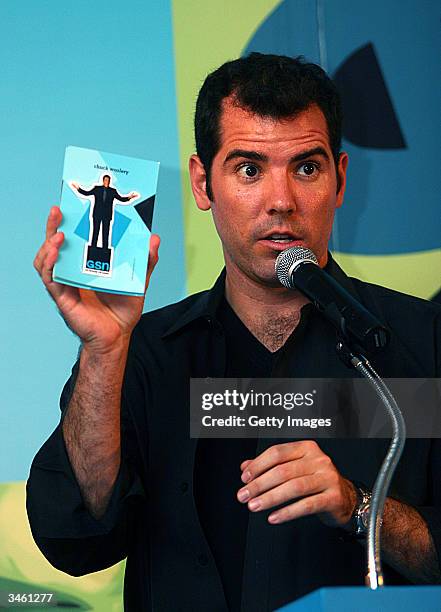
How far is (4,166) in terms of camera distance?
2.44 metres

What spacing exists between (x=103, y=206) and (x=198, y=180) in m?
0.67

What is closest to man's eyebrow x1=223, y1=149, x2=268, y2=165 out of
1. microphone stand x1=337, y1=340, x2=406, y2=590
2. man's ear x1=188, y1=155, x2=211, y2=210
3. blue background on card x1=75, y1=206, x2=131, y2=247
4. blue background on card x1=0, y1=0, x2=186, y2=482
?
man's ear x1=188, y1=155, x2=211, y2=210

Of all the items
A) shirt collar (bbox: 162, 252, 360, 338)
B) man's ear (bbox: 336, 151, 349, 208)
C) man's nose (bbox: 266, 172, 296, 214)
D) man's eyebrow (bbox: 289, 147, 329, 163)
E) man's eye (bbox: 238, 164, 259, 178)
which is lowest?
shirt collar (bbox: 162, 252, 360, 338)

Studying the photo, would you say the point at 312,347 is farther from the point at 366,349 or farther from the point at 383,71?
the point at 383,71

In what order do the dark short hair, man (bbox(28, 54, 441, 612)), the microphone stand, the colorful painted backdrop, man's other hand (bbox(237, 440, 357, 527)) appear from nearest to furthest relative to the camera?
the microphone stand → man's other hand (bbox(237, 440, 357, 527)) → man (bbox(28, 54, 441, 612)) → the dark short hair → the colorful painted backdrop

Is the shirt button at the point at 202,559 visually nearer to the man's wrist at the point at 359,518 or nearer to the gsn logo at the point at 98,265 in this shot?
the man's wrist at the point at 359,518

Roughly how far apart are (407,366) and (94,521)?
712 mm

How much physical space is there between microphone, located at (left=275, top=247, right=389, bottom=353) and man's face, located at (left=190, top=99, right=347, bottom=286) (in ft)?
1.33

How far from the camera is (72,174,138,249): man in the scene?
1630mm

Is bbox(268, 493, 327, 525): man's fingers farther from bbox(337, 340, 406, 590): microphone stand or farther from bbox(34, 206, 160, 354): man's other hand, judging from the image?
bbox(34, 206, 160, 354): man's other hand

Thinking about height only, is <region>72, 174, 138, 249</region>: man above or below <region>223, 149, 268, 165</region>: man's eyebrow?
below

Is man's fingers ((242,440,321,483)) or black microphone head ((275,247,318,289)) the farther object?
black microphone head ((275,247,318,289))

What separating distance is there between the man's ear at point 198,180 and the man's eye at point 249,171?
0.57 feet

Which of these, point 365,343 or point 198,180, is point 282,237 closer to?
point 198,180
